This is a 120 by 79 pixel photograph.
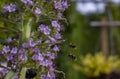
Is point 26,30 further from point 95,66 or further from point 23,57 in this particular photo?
point 95,66

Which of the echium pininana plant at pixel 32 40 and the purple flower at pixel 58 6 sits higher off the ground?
the purple flower at pixel 58 6

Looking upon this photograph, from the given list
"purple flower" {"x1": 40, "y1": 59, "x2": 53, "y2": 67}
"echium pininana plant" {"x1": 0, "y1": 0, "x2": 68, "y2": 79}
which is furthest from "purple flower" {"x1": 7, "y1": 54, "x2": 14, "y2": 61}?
"purple flower" {"x1": 40, "y1": 59, "x2": 53, "y2": 67}

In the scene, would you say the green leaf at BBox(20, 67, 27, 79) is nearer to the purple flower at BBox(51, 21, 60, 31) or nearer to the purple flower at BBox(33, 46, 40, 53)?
the purple flower at BBox(33, 46, 40, 53)

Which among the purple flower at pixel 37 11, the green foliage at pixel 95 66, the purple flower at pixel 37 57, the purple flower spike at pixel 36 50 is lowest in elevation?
the green foliage at pixel 95 66

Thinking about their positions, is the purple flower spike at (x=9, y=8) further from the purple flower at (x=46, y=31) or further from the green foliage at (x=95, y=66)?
the green foliage at (x=95, y=66)

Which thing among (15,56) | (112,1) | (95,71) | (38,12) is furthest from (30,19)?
(112,1)

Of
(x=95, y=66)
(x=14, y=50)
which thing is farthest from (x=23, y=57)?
(x=95, y=66)

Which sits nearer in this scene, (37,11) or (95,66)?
(37,11)

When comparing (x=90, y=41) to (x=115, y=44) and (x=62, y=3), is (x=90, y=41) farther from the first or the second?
(x=62, y=3)

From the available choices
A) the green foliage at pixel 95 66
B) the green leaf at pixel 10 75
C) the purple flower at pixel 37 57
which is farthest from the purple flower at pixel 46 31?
the green foliage at pixel 95 66
